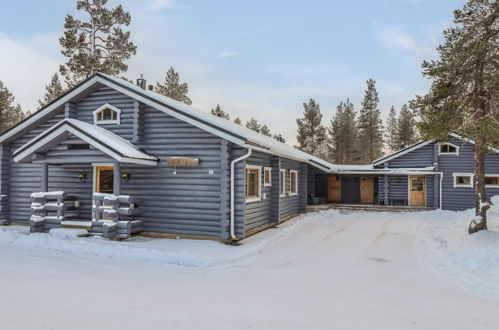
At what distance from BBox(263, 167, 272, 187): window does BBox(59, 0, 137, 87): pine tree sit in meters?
16.7

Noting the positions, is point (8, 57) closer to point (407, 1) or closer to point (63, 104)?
point (63, 104)

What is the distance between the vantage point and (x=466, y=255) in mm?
7867

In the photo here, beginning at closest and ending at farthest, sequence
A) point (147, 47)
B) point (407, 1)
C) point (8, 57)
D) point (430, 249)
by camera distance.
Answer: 1. point (430, 249)
2. point (407, 1)
3. point (8, 57)
4. point (147, 47)

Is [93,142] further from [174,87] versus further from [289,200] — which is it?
[174,87]

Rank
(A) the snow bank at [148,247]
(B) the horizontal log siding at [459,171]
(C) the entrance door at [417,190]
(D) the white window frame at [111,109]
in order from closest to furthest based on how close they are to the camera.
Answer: (A) the snow bank at [148,247] < (D) the white window frame at [111,109] < (B) the horizontal log siding at [459,171] < (C) the entrance door at [417,190]

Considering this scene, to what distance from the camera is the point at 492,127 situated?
28.5ft

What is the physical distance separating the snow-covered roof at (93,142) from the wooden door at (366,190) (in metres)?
18.1

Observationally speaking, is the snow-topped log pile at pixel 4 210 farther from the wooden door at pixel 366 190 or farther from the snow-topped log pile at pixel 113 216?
the wooden door at pixel 366 190

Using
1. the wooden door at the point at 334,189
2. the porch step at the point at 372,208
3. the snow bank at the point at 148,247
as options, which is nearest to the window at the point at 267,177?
the snow bank at the point at 148,247

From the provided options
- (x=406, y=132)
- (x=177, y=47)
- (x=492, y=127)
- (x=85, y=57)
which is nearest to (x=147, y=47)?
(x=85, y=57)

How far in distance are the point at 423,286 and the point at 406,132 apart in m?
37.1

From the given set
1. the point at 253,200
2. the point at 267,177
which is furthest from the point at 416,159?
the point at 253,200

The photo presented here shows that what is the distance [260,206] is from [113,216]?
5.19 meters

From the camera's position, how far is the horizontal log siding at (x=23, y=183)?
12305mm
